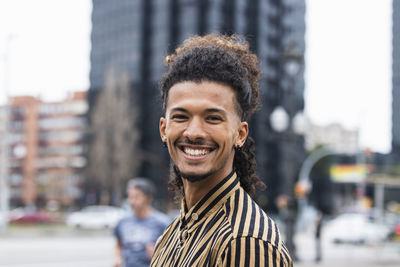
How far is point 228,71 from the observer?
1.89 metres

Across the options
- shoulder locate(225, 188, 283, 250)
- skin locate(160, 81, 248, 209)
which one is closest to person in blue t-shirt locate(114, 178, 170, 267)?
skin locate(160, 81, 248, 209)

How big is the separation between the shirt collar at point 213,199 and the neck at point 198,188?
2cm

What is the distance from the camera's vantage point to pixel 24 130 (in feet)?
323

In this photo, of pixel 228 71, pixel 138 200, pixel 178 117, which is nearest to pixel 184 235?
pixel 178 117

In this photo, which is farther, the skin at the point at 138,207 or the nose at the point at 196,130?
the skin at the point at 138,207

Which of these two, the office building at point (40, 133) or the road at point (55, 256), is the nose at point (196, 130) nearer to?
the road at point (55, 256)

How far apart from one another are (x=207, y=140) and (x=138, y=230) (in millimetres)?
4722

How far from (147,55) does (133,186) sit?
2390 inches

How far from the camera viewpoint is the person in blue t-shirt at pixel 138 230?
6.19m

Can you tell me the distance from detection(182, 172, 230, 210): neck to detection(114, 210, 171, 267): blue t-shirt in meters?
4.28

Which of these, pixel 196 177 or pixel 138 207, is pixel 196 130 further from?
pixel 138 207

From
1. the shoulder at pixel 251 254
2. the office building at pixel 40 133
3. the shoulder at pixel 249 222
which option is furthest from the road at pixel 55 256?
the office building at pixel 40 133

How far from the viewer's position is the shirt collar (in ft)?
6.14

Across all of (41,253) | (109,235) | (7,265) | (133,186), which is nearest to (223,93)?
(133,186)
